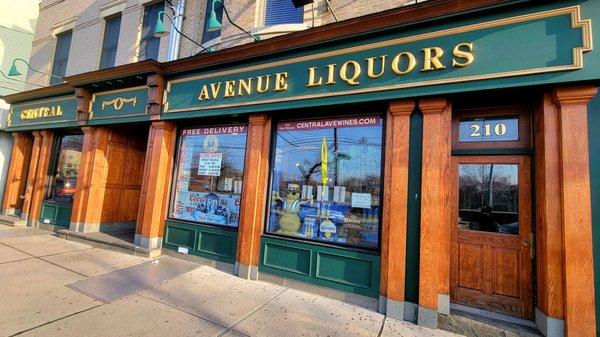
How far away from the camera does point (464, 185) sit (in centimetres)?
431

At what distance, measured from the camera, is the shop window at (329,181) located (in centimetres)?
470

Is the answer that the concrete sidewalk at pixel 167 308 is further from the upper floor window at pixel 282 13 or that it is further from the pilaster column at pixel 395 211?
the upper floor window at pixel 282 13

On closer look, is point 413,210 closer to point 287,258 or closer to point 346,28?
point 287,258

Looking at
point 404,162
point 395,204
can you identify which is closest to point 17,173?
point 395,204

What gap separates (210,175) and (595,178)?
21.0 feet

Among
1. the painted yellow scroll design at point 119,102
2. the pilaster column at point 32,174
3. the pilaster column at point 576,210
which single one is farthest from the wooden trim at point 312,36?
the pilaster column at point 32,174

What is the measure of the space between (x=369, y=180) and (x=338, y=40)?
244 centimetres

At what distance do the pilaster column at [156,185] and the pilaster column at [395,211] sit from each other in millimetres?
5049

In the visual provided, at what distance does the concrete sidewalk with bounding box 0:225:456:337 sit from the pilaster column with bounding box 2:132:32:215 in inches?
233

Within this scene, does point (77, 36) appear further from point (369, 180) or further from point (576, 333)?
point (576, 333)

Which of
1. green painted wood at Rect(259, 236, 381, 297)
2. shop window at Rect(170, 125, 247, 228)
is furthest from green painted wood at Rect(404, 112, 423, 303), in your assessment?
shop window at Rect(170, 125, 247, 228)

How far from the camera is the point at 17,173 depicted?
9875mm

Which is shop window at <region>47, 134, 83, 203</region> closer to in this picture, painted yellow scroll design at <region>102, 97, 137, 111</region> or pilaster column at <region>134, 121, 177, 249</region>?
painted yellow scroll design at <region>102, 97, 137, 111</region>

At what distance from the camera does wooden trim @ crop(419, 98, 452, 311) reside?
385cm
